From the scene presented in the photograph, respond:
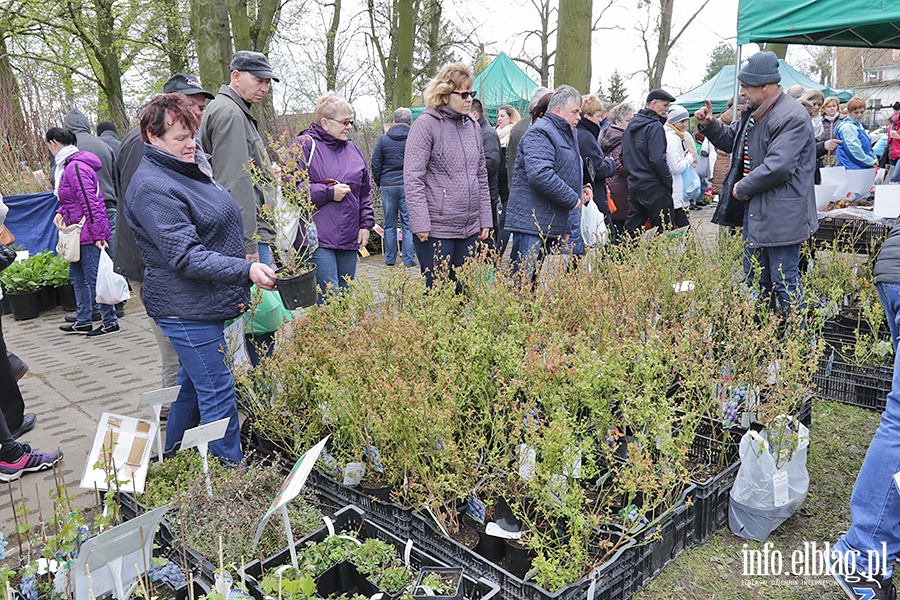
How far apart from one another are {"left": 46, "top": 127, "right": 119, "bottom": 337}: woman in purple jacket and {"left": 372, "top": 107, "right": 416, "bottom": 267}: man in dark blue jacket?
303 centimetres

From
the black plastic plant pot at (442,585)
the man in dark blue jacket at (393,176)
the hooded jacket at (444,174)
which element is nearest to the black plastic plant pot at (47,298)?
the man in dark blue jacket at (393,176)

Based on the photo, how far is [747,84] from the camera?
13.8 ft

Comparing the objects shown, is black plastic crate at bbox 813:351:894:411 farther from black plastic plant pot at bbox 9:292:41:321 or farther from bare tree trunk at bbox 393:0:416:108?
bare tree trunk at bbox 393:0:416:108

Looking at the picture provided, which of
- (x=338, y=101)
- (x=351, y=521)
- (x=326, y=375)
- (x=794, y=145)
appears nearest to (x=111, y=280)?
(x=338, y=101)

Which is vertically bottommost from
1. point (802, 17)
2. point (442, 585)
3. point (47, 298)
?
point (442, 585)

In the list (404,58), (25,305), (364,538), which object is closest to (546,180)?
(364,538)

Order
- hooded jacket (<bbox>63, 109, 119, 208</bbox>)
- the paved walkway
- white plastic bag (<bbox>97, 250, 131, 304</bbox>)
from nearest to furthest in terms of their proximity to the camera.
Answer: the paved walkway
white plastic bag (<bbox>97, 250, 131, 304</bbox>)
hooded jacket (<bbox>63, 109, 119, 208</bbox>)

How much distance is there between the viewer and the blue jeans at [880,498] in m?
2.17

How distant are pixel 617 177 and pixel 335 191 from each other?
3.47 m

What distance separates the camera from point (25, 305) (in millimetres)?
6809

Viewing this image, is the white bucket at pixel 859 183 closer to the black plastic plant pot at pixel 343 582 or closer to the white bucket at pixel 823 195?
the white bucket at pixel 823 195

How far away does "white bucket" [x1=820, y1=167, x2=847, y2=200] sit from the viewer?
19.8ft

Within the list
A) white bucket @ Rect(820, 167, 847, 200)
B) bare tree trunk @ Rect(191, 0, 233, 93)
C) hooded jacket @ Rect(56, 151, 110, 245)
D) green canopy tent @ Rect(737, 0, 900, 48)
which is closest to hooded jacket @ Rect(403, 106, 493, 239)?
green canopy tent @ Rect(737, 0, 900, 48)

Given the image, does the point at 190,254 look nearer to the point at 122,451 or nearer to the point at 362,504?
the point at 122,451
